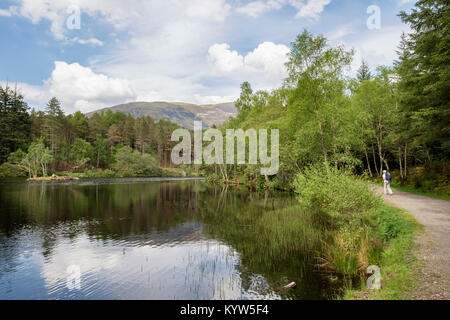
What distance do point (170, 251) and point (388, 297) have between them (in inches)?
420

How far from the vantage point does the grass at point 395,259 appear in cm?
693

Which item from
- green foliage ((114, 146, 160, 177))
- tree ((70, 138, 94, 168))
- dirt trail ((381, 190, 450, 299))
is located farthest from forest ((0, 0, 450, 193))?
green foliage ((114, 146, 160, 177))

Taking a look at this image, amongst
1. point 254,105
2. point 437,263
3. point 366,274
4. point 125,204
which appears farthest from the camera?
point 254,105

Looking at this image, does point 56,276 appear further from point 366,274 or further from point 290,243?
point 366,274

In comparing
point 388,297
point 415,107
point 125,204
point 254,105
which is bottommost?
point 125,204

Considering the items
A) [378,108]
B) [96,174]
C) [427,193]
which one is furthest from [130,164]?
[427,193]

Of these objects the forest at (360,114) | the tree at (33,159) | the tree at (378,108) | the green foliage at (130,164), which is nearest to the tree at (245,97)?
the forest at (360,114)

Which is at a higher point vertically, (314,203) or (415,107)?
(415,107)

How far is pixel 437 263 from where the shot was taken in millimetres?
7844

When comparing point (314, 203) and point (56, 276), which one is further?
point (314, 203)

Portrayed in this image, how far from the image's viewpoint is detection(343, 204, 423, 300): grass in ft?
22.7

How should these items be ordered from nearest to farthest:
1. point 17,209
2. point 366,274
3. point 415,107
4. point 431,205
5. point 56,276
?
point 366,274 → point 56,276 → point 431,205 → point 415,107 → point 17,209

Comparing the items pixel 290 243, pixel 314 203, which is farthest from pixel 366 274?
pixel 314 203

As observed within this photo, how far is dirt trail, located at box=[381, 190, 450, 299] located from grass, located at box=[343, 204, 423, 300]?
240mm
